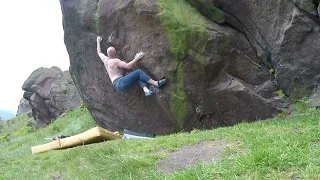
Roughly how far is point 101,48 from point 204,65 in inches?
161

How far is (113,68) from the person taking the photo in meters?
13.2

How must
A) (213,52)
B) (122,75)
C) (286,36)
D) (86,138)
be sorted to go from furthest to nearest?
(122,75), (86,138), (213,52), (286,36)

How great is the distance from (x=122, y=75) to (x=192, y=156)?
7183mm

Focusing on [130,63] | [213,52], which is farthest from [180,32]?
[130,63]

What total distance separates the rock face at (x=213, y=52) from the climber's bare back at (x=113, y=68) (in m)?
0.53

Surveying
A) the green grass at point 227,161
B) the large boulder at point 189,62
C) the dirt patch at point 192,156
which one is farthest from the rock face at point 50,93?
the dirt patch at point 192,156

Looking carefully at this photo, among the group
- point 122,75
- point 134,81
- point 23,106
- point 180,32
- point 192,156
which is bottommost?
point 23,106

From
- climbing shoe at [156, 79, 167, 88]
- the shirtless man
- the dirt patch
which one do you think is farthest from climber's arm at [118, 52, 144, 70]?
the dirt patch

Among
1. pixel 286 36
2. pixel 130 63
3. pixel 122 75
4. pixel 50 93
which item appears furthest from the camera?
pixel 50 93

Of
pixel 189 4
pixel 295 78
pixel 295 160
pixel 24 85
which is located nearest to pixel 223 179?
pixel 295 160

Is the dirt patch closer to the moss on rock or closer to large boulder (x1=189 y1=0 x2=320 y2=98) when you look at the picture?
large boulder (x1=189 y1=0 x2=320 y2=98)

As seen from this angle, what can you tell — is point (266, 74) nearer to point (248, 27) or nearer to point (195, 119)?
point (248, 27)

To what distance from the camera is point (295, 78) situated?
11453mm

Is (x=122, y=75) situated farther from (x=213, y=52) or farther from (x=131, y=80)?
(x=213, y=52)
